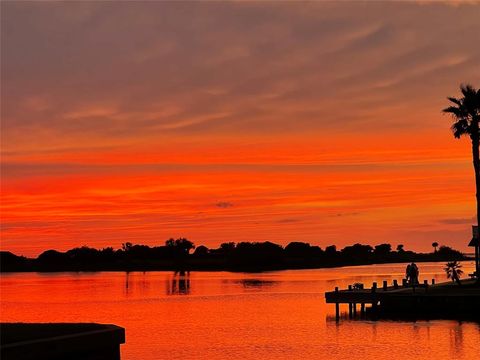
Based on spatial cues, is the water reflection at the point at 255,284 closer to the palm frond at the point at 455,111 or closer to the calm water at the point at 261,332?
the calm water at the point at 261,332

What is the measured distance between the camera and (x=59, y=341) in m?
24.8

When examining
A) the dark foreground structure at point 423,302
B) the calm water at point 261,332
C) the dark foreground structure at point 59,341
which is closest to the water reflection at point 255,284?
the calm water at point 261,332

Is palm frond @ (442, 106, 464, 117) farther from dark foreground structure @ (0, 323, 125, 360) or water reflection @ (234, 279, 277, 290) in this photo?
water reflection @ (234, 279, 277, 290)

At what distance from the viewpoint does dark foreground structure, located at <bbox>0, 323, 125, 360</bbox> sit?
2378 centimetres

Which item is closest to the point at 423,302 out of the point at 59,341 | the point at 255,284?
the point at 59,341

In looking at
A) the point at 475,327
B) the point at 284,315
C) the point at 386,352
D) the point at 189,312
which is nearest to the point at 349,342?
the point at 386,352

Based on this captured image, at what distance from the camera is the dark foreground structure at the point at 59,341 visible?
23781 mm

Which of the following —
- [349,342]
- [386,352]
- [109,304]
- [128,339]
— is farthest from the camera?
[109,304]

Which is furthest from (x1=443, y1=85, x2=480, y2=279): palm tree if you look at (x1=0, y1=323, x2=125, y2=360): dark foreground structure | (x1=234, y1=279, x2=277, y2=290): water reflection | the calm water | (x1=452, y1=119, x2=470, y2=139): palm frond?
(x1=234, y1=279, x2=277, y2=290): water reflection

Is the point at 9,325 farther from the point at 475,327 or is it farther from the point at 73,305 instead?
the point at 73,305

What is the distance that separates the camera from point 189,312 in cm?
8631

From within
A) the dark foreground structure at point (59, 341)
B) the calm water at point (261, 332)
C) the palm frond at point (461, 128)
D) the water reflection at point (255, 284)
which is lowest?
the calm water at point (261, 332)

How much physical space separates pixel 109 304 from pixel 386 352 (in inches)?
2455

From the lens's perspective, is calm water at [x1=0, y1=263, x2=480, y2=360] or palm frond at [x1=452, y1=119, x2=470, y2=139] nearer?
calm water at [x1=0, y1=263, x2=480, y2=360]
